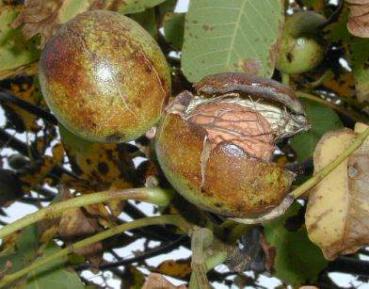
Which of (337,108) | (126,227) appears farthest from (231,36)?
(337,108)

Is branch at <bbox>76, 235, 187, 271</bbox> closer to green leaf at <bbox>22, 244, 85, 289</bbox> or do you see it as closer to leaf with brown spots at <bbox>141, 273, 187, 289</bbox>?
green leaf at <bbox>22, 244, 85, 289</bbox>

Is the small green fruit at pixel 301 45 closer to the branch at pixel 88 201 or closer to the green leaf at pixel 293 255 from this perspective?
the green leaf at pixel 293 255

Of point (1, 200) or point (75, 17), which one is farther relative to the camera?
point (1, 200)

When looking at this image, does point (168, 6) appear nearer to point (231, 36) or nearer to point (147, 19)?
point (147, 19)

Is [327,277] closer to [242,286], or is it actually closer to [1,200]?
[242,286]

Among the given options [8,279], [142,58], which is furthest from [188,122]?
[8,279]

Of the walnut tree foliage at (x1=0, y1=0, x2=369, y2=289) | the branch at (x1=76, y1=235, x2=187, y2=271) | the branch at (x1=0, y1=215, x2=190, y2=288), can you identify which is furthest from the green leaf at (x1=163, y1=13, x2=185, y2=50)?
the branch at (x1=76, y1=235, x2=187, y2=271)

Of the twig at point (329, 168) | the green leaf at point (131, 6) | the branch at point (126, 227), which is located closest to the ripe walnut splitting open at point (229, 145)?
the twig at point (329, 168)
